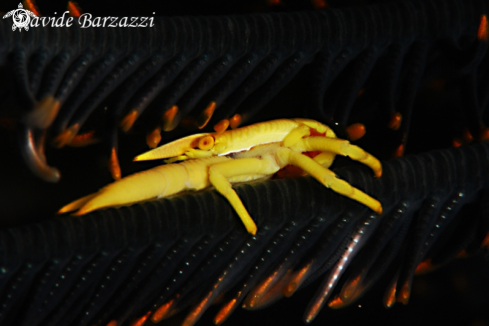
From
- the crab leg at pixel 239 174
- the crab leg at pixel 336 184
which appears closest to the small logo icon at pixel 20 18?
the crab leg at pixel 239 174

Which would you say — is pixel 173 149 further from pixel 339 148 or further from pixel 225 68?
pixel 339 148

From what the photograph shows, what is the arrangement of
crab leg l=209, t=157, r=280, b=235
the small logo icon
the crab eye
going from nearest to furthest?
the small logo icon → crab leg l=209, t=157, r=280, b=235 → the crab eye

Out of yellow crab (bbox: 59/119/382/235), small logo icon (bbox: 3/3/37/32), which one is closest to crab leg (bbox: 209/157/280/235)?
yellow crab (bbox: 59/119/382/235)

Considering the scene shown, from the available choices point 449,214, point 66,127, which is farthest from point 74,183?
point 449,214

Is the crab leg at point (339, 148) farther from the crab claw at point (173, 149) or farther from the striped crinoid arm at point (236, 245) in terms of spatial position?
the crab claw at point (173, 149)

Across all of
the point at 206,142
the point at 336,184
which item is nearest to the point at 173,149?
the point at 206,142

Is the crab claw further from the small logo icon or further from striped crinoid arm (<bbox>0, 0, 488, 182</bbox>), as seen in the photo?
the small logo icon
